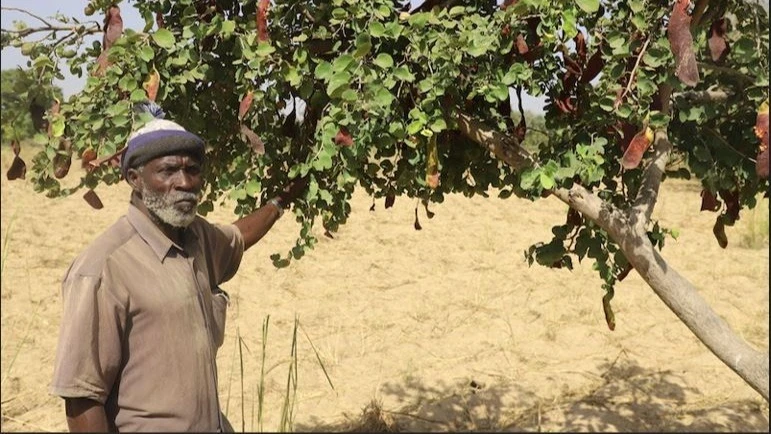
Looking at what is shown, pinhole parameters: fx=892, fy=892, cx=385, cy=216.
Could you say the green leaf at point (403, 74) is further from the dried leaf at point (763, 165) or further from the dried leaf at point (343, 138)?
the dried leaf at point (763, 165)

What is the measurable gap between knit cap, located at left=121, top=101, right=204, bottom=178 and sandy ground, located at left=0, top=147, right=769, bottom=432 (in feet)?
5.58

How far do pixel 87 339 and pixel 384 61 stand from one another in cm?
118

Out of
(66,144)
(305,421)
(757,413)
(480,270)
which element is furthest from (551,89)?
(480,270)

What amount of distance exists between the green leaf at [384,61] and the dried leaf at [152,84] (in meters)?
0.67

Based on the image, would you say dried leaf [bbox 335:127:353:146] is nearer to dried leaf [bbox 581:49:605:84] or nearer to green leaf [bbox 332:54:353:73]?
green leaf [bbox 332:54:353:73]

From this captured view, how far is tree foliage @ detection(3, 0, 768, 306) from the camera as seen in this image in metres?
2.69

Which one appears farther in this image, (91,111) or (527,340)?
(527,340)

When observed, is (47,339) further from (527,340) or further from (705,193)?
(705,193)

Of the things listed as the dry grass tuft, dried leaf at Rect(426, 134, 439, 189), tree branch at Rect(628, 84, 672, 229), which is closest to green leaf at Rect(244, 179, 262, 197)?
dried leaf at Rect(426, 134, 439, 189)

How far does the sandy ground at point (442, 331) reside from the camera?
594 cm

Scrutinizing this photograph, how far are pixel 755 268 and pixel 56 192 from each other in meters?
8.14

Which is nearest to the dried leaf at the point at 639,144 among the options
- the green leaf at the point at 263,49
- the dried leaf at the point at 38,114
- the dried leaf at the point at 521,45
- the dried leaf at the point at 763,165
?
the dried leaf at the point at 763,165

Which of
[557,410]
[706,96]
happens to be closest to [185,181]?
[706,96]

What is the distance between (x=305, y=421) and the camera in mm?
5746
